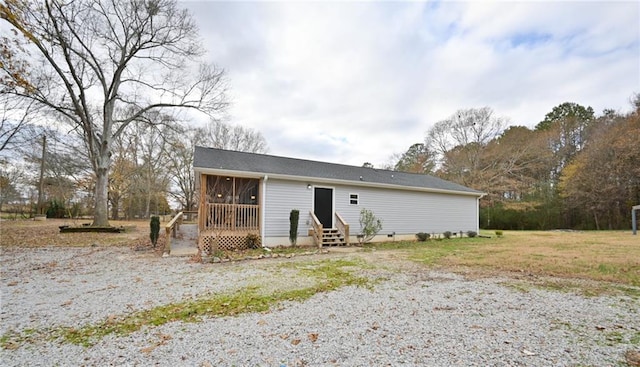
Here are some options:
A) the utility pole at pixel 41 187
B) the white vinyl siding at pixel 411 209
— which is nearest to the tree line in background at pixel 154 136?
the utility pole at pixel 41 187

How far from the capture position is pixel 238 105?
16.9m

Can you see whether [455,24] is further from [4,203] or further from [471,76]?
[4,203]

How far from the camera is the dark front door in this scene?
38.7 ft

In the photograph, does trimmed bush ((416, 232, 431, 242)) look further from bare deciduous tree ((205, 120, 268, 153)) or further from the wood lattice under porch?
bare deciduous tree ((205, 120, 268, 153))

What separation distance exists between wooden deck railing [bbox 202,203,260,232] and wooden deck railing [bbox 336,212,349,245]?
129 inches

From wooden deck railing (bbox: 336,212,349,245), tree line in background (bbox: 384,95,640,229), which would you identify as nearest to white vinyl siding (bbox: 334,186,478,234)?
wooden deck railing (bbox: 336,212,349,245)

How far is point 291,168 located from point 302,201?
1689mm

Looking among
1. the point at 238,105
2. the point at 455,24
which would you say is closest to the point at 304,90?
the point at 238,105

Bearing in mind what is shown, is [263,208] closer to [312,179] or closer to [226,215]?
[226,215]

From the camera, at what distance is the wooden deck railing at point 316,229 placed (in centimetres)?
1053

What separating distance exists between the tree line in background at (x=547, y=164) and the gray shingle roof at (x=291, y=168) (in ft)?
40.9

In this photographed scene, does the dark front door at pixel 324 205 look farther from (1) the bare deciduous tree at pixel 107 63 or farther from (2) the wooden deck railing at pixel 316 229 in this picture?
(1) the bare deciduous tree at pixel 107 63

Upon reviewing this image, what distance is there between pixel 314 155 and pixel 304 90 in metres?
15.4

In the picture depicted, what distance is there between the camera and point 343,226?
11.6m
